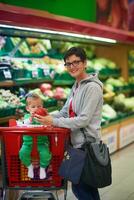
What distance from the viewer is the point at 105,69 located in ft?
26.8

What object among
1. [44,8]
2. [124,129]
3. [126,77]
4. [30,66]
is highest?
[44,8]

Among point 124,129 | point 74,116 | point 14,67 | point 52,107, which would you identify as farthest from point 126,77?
point 74,116

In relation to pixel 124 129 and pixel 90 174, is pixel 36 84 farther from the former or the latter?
pixel 90 174

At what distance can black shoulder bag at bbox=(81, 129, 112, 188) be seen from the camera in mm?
3312

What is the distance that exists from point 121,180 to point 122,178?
9 cm

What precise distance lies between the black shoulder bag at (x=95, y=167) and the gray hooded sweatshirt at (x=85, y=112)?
0.09 m

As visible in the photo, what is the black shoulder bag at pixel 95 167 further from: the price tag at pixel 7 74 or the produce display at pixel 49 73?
the price tag at pixel 7 74

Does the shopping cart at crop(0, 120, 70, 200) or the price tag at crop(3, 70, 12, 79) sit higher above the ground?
the price tag at crop(3, 70, 12, 79)

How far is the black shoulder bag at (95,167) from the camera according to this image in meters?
3.31

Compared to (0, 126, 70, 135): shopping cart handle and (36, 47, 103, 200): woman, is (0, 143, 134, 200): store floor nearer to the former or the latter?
(36, 47, 103, 200): woman

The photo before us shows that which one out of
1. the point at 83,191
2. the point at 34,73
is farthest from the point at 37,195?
the point at 34,73

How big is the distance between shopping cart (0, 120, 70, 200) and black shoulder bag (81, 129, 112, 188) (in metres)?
0.18

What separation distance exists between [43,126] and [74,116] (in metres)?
0.30

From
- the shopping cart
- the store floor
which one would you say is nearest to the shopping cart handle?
the shopping cart
